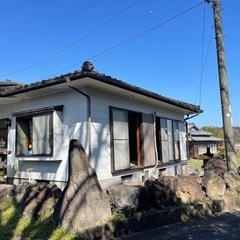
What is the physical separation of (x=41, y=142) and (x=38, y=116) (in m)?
0.84

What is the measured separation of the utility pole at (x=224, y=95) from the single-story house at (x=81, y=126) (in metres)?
2.26

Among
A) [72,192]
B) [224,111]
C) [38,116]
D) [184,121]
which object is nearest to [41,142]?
[38,116]

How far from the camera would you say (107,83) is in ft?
25.8

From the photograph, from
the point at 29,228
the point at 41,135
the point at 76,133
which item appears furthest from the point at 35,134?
the point at 29,228

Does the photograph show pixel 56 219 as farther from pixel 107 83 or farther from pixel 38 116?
pixel 38 116

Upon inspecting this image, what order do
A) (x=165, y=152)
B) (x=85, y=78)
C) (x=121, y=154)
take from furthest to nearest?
(x=165, y=152) < (x=121, y=154) < (x=85, y=78)

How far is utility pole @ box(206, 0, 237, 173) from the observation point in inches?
358

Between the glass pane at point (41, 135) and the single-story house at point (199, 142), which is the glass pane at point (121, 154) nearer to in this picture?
the glass pane at point (41, 135)

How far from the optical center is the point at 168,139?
12.5 metres

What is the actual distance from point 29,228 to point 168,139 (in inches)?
327

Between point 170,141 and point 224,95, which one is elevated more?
point 224,95

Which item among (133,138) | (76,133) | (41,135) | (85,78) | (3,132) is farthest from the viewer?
(3,132)

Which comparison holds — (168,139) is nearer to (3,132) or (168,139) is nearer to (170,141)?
(170,141)

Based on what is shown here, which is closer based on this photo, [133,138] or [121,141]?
[121,141]
